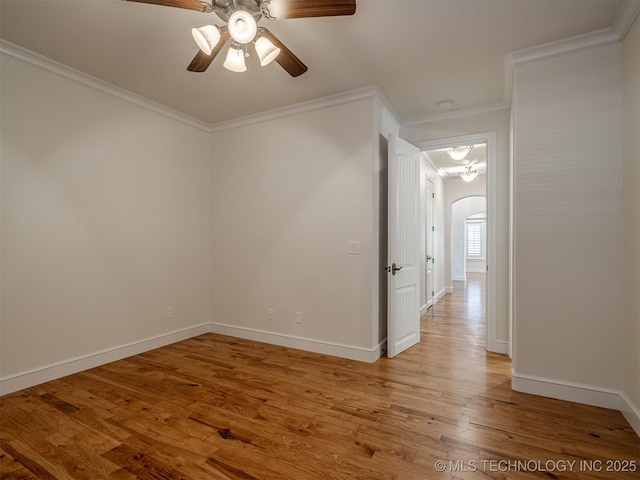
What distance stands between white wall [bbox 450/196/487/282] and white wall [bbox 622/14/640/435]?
8638 mm

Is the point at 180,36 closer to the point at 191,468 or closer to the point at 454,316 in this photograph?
the point at 191,468

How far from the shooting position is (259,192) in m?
3.94

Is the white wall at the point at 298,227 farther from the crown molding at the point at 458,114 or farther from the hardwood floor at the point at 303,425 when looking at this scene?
the crown molding at the point at 458,114

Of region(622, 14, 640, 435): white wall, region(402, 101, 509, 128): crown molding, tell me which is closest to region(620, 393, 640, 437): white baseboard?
region(622, 14, 640, 435): white wall

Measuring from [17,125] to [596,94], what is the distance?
4581 mm

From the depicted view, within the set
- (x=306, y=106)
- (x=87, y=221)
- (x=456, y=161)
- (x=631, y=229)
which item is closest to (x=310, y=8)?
(x=306, y=106)

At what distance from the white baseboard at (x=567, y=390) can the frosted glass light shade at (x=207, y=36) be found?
3.36 metres

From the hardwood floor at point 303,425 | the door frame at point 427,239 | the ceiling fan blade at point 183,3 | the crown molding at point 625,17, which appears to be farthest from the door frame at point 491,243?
→ the ceiling fan blade at point 183,3

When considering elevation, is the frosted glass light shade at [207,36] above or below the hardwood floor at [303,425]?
above

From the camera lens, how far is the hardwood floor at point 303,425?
5.57 ft

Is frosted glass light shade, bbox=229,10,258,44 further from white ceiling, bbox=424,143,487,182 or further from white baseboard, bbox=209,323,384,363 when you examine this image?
white ceiling, bbox=424,143,487,182

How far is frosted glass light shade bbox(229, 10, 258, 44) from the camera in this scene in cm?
186

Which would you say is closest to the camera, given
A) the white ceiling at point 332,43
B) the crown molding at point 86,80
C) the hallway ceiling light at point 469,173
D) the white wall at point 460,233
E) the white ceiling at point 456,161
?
the white ceiling at point 332,43

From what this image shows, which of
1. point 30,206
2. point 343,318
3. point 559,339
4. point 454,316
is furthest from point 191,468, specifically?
point 454,316
